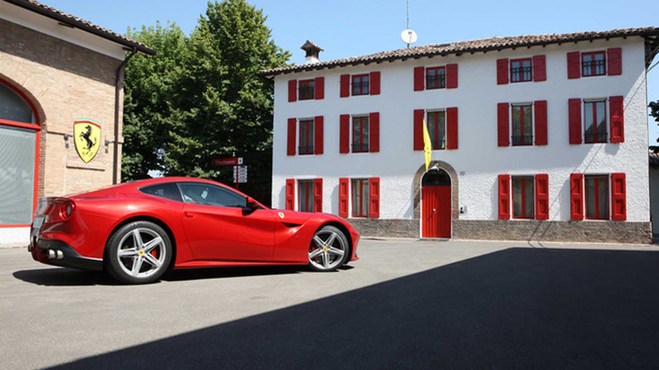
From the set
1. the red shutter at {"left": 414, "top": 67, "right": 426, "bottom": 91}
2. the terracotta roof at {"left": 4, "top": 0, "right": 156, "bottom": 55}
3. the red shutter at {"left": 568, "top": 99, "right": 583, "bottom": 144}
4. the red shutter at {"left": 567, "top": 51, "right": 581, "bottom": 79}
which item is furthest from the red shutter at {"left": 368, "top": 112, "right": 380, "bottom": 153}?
the terracotta roof at {"left": 4, "top": 0, "right": 156, "bottom": 55}

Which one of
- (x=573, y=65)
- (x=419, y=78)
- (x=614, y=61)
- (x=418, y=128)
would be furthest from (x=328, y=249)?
(x=614, y=61)

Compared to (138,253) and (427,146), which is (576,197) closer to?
(427,146)

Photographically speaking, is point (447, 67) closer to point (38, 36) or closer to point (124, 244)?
point (38, 36)

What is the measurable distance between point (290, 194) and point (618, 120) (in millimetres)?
13946

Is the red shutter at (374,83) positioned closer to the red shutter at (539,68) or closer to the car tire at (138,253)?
the red shutter at (539,68)

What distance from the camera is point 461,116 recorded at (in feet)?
67.0

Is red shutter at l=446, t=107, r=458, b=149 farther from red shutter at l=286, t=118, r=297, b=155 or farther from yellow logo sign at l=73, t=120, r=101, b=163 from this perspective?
yellow logo sign at l=73, t=120, r=101, b=163

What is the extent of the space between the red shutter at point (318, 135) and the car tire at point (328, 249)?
52.1ft

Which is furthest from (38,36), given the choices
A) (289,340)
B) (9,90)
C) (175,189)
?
(289,340)

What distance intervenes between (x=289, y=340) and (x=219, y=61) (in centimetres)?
2518

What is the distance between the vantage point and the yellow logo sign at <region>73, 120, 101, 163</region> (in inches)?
554

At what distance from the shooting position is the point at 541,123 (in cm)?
1916

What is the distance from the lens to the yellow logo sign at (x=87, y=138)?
46.2 feet

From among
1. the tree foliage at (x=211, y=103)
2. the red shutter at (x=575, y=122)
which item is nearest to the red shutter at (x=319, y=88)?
the tree foliage at (x=211, y=103)
